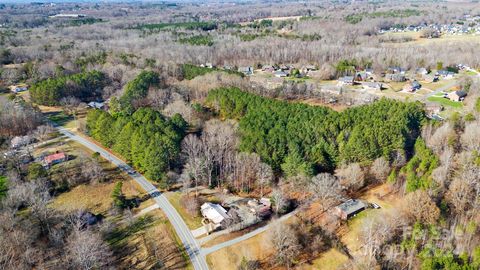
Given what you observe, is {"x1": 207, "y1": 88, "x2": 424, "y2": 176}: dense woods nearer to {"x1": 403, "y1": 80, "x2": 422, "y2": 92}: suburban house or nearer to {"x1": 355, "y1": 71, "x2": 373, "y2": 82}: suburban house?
{"x1": 403, "y1": 80, "x2": 422, "y2": 92}: suburban house

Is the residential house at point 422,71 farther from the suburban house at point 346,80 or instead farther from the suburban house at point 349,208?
the suburban house at point 349,208

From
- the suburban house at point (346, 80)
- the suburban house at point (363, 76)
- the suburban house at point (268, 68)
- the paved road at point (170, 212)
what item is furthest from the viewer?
the suburban house at point (268, 68)

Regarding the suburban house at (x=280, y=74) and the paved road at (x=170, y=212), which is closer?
the paved road at (x=170, y=212)

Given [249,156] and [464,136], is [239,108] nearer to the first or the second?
[249,156]

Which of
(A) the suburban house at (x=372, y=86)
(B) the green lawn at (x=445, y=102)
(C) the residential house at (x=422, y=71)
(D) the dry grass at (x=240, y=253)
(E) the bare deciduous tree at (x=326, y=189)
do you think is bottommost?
(D) the dry grass at (x=240, y=253)

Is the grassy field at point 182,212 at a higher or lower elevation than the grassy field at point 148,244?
higher

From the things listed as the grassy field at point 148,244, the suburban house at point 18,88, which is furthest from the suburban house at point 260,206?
the suburban house at point 18,88
